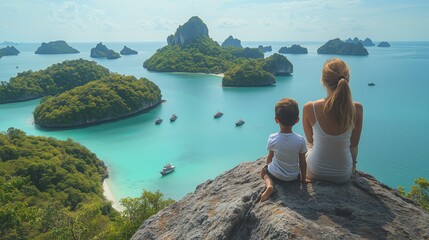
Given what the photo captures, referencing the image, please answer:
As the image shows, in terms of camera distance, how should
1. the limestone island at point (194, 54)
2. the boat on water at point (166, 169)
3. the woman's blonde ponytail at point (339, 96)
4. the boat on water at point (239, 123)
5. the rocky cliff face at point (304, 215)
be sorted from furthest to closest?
the limestone island at point (194, 54) < the boat on water at point (239, 123) < the boat on water at point (166, 169) < the woman's blonde ponytail at point (339, 96) < the rocky cliff face at point (304, 215)

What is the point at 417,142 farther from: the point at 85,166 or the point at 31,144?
the point at 31,144

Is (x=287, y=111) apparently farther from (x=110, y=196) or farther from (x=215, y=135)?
(x=215, y=135)

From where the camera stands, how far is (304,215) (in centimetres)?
356

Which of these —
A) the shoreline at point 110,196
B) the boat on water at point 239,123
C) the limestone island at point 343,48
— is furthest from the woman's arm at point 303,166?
the limestone island at point 343,48

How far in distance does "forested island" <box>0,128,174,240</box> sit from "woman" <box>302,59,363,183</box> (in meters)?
9.59

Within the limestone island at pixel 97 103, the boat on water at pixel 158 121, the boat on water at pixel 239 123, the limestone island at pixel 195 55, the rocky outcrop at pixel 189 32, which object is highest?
the rocky outcrop at pixel 189 32

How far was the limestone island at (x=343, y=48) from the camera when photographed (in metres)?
170

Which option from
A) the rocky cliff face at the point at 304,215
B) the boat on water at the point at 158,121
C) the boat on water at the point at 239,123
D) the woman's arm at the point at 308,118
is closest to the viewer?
the rocky cliff face at the point at 304,215

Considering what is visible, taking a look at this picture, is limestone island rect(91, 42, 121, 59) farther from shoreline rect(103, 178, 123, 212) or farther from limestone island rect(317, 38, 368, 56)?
shoreline rect(103, 178, 123, 212)

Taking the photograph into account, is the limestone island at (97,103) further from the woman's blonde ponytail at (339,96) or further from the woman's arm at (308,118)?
the woman's blonde ponytail at (339,96)

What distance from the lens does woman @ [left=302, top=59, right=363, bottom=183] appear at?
3.90 meters

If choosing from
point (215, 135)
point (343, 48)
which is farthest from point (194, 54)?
point (343, 48)

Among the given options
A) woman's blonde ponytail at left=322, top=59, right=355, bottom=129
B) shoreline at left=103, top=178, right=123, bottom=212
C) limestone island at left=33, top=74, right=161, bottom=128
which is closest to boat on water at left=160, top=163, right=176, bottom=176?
shoreline at left=103, top=178, right=123, bottom=212

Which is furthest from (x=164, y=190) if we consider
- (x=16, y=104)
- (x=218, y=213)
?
(x=16, y=104)
